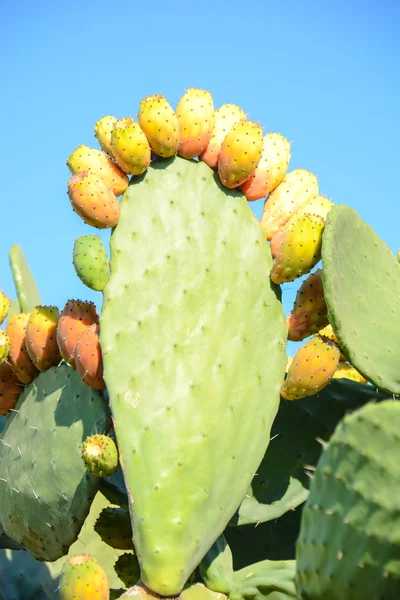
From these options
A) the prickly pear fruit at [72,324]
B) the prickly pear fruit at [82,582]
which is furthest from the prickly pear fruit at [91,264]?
the prickly pear fruit at [82,582]

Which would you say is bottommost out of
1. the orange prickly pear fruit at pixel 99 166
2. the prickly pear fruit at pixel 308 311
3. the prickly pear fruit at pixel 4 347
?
the prickly pear fruit at pixel 4 347

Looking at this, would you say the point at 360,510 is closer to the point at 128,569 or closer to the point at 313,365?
the point at 313,365

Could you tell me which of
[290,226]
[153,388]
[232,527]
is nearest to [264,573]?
[232,527]

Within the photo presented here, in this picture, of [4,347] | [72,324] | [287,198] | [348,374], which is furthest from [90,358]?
[348,374]

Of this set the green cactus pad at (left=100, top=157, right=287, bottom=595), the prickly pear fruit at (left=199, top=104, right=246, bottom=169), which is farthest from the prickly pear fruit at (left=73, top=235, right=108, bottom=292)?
the prickly pear fruit at (left=199, top=104, right=246, bottom=169)

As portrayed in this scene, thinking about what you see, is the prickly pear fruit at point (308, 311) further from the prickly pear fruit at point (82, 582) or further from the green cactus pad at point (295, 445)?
the prickly pear fruit at point (82, 582)

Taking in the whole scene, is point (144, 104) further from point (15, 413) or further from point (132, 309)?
point (15, 413)
